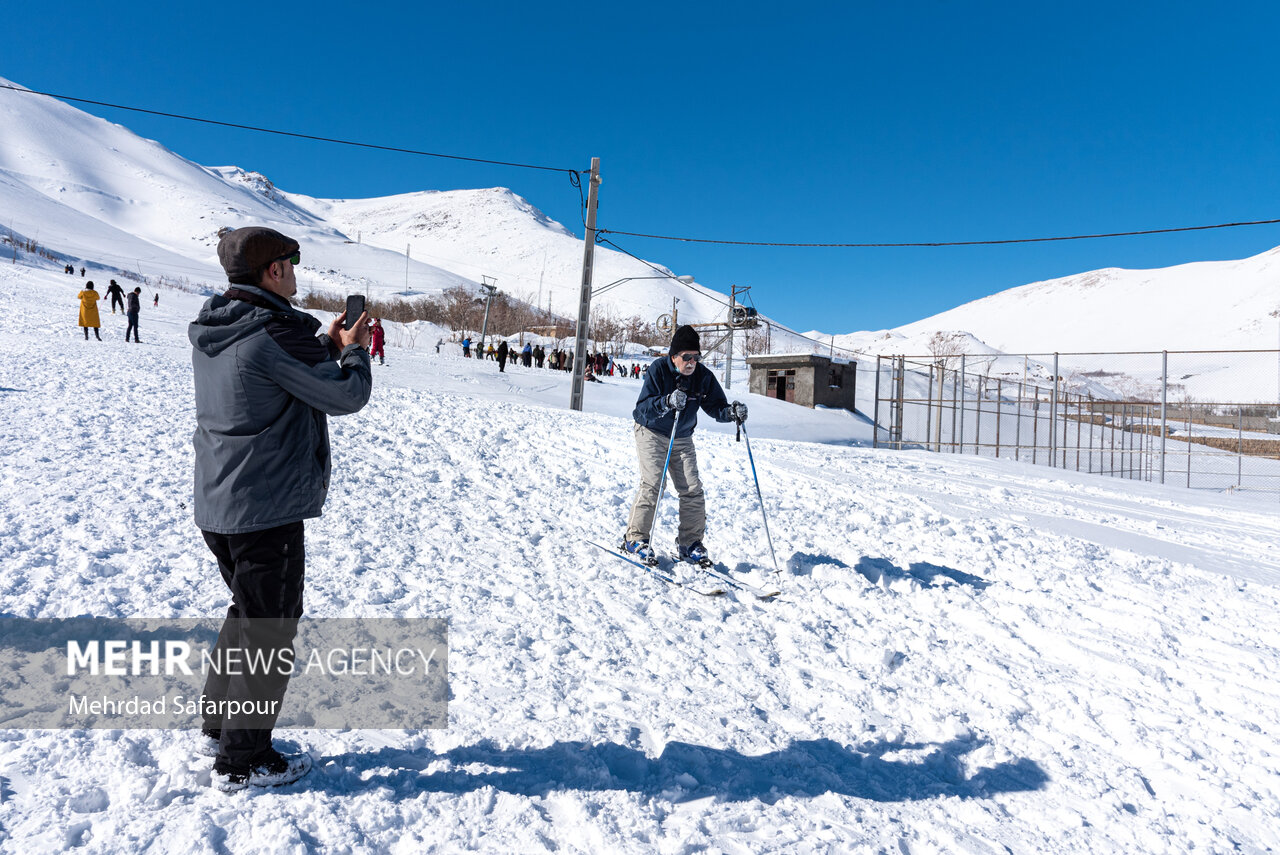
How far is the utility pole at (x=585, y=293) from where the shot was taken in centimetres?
1803

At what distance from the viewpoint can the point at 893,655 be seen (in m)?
4.37

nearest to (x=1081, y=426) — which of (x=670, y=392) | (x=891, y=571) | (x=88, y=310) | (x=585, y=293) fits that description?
(x=585, y=293)

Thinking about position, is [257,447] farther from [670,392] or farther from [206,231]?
[206,231]

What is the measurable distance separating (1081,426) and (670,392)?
29359 millimetres

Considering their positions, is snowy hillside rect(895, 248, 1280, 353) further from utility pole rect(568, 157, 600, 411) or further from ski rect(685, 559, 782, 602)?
→ ski rect(685, 559, 782, 602)

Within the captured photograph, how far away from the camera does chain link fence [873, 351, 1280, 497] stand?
19.9 meters

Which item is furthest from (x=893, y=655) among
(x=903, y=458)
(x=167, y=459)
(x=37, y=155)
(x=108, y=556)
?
(x=37, y=155)

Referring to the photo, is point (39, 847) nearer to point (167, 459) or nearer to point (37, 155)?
point (167, 459)

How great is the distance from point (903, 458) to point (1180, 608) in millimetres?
8591

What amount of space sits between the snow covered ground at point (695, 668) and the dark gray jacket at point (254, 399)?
3.43ft

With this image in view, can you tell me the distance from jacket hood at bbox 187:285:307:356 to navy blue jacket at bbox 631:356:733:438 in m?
3.27

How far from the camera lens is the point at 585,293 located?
1838 cm

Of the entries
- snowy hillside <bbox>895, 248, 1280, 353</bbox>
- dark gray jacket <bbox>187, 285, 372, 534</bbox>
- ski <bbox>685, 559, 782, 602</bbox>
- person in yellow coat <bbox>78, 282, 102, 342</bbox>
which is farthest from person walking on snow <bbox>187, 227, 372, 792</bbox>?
snowy hillside <bbox>895, 248, 1280, 353</bbox>

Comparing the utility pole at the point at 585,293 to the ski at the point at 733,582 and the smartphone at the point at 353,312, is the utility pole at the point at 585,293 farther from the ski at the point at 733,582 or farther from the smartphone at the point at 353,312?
the smartphone at the point at 353,312
